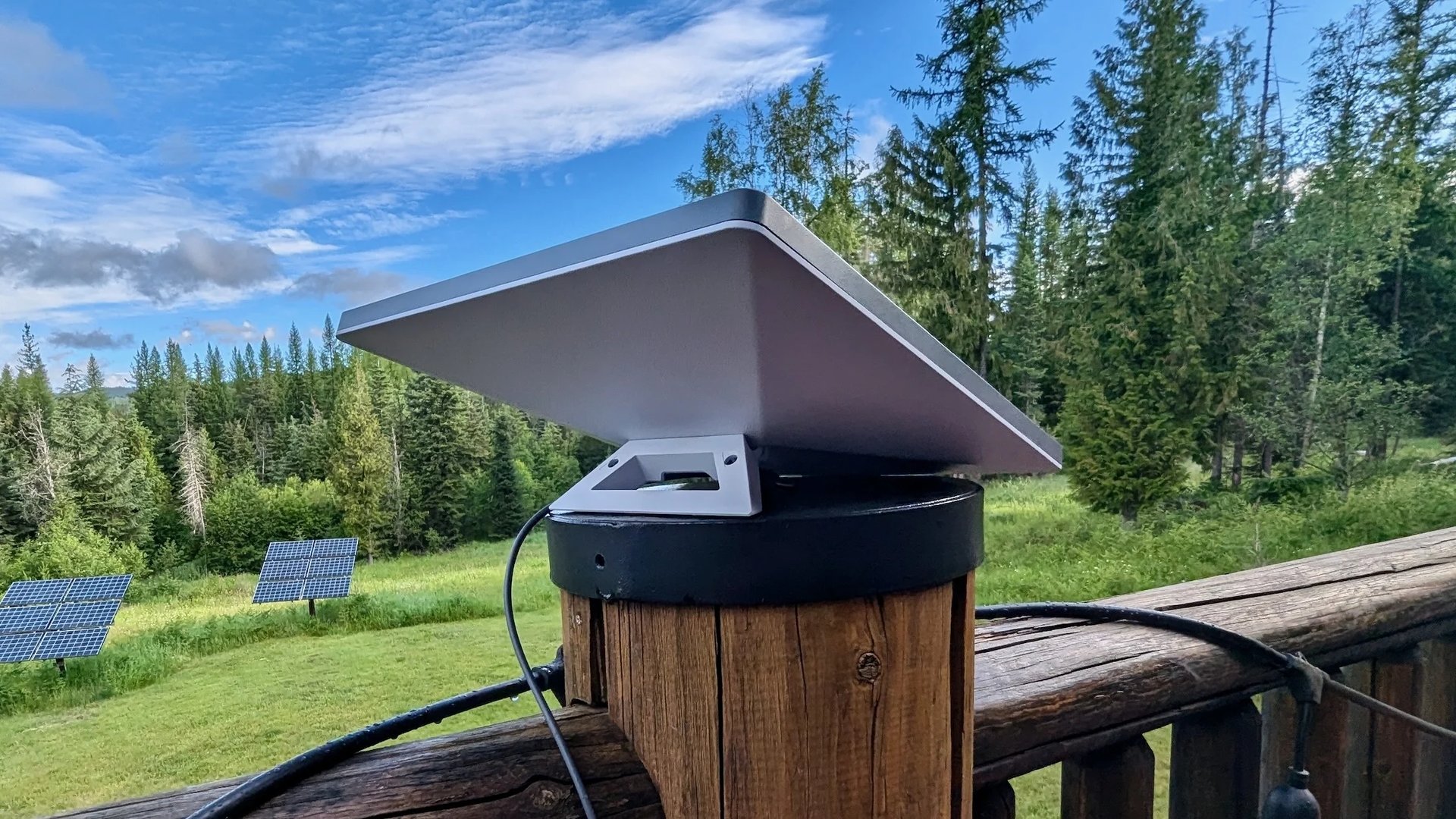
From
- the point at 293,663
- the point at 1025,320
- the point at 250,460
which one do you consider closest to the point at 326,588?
the point at 293,663

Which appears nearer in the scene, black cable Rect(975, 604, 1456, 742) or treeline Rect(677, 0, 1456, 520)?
black cable Rect(975, 604, 1456, 742)

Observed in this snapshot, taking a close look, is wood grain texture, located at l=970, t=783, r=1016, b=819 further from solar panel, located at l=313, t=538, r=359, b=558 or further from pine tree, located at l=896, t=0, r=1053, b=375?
pine tree, located at l=896, t=0, r=1053, b=375

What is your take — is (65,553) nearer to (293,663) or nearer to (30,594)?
(30,594)

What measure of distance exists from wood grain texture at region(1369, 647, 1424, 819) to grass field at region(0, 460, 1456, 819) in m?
0.55

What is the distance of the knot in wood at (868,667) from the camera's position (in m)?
0.33

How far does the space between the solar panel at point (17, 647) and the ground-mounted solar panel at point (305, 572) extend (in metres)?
0.30

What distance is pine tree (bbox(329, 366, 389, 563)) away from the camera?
1431 mm

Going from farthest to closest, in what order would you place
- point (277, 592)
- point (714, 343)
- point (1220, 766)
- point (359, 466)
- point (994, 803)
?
point (359, 466)
point (277, 592)
point (1220, 766)
point (994, 803)
point (714, 343)

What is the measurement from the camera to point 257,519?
4.56 ft

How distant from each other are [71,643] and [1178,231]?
107 inches

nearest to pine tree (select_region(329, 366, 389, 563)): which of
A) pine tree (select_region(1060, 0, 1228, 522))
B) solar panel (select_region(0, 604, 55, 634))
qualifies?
solar panel (select_region(0, 604, 55, 634))

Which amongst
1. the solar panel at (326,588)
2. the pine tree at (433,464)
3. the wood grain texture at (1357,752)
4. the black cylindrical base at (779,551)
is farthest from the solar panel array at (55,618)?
the wood grain texture at (1357,752)

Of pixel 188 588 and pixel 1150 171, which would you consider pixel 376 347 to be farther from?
pixel 1150 171

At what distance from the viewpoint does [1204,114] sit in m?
2.17
